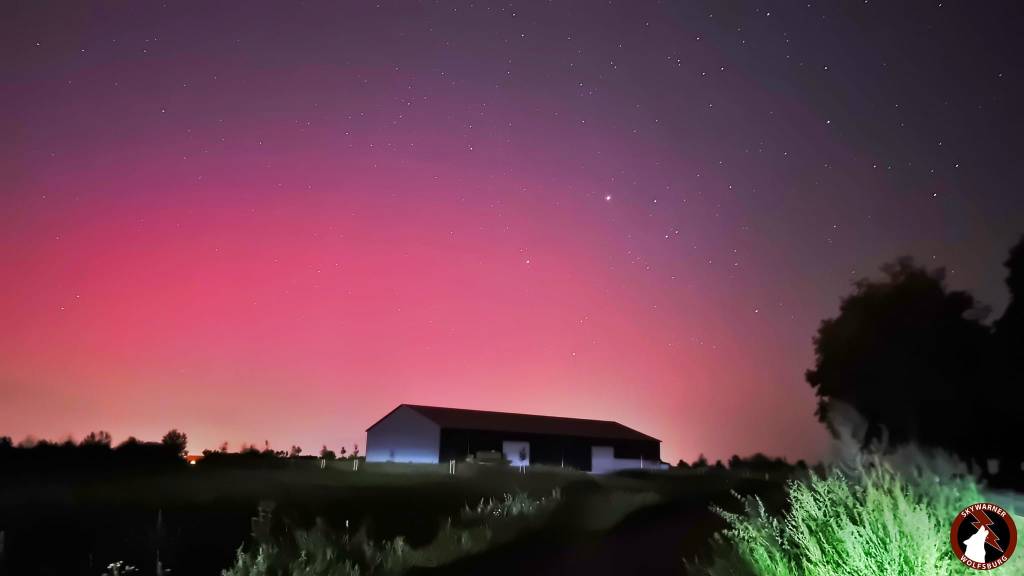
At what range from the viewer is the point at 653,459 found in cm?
5566

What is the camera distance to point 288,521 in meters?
12.6

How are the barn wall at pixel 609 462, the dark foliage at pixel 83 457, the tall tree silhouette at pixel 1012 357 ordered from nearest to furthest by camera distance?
the dark foliage at pixel 83 457 < the tall tree silhouette at pixel 1012 357 < the barn wall at pixel 609 462

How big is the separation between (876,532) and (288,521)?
8381 millimetres

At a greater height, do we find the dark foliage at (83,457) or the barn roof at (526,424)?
the barn roof at (526,424)

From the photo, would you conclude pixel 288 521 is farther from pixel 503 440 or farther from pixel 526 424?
pixel 526 424

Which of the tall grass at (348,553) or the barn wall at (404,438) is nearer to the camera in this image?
the tall grass at (348,553)

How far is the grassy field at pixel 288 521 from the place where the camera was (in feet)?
40.2

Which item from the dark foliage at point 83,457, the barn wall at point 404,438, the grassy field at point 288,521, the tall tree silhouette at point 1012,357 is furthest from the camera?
the barn wall at point 404,438

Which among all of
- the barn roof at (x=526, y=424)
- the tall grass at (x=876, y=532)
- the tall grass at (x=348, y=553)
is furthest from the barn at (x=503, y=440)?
the tall grass at (x=876, y=532)

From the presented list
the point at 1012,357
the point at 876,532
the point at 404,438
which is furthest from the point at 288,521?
the point at 404,438

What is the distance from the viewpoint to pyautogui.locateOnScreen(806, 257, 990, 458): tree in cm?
3678

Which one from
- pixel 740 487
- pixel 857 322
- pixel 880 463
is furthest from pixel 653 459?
pixel 880 463

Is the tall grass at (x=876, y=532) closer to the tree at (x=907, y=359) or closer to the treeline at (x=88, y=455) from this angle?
the treeline at (x=88, y=455)

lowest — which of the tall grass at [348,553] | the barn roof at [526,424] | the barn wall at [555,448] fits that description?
the tall grass at [348,553]
